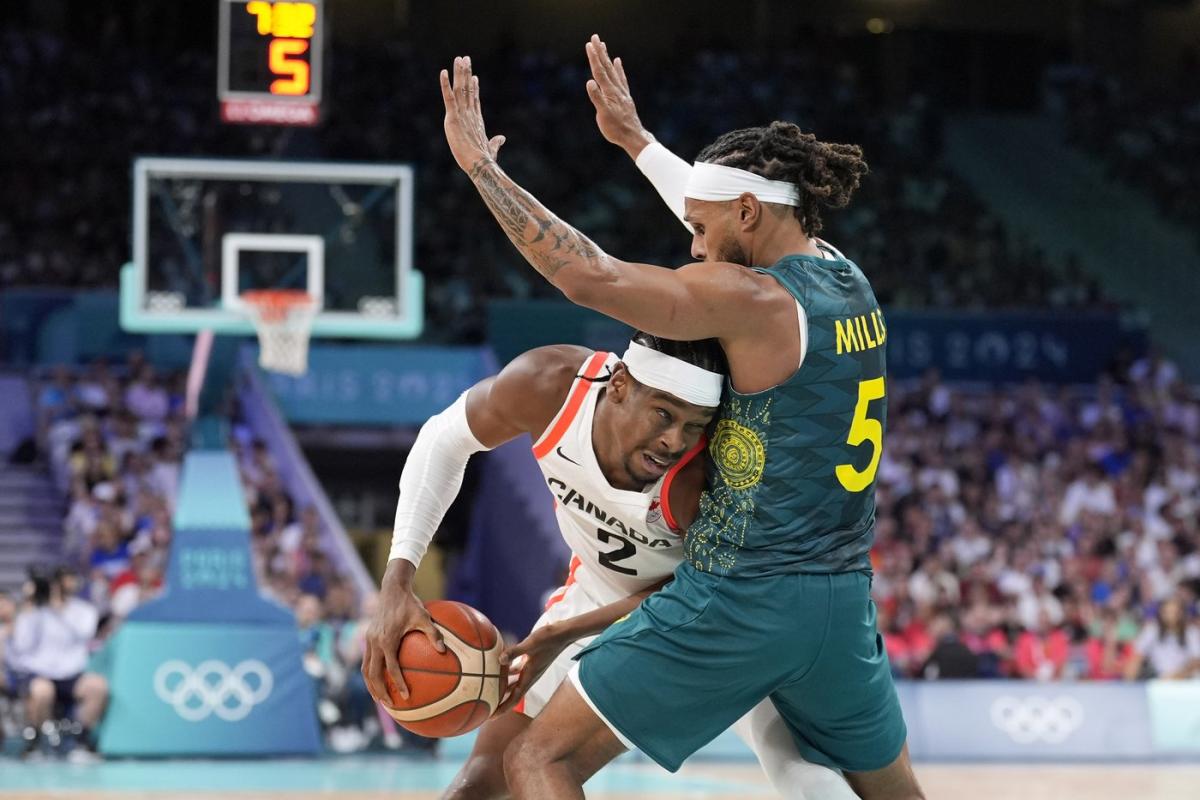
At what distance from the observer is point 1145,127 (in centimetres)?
2436

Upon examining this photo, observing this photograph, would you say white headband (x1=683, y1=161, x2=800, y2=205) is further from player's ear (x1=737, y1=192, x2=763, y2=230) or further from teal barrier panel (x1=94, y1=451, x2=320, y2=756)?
teal barrier panel (x1=94, y1=451, x2=320, y2=756)

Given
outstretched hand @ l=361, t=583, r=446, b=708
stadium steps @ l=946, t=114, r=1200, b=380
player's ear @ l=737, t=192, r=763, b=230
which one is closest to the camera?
player's ear @ l=737, t=192, r=763, b=230

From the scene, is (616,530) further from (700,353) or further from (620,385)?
(700,353)

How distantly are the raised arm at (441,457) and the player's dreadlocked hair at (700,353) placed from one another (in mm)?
433

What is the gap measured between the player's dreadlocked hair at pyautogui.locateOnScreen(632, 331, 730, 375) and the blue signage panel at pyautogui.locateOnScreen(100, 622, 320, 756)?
812 cm

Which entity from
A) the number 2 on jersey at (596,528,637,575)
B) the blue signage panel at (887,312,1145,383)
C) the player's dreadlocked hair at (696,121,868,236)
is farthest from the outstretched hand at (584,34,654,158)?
the blue signage panel at (887,312,1145,383)

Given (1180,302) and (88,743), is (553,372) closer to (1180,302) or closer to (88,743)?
(88,743)

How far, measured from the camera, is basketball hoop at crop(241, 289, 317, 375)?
12094mm

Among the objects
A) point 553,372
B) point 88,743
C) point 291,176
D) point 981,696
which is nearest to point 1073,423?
point 981,696

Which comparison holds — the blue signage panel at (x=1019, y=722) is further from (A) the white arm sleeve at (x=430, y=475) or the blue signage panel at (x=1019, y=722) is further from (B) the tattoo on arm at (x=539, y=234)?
(B) the tattoo on arm at (x=539, y=234)

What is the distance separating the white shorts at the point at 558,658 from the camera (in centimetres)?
466

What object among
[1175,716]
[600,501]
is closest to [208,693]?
[1175,716]

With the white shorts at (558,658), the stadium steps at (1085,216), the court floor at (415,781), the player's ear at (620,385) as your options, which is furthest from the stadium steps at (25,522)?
the stadium steps at (1085,216)

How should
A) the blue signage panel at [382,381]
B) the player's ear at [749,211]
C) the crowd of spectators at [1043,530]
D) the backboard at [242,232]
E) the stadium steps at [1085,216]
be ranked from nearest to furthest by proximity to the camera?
the player's ear at [749,211]
the backboard at [242,232]
the crowd of spectators at [1043,530]
the blue signage panel at [382,381]
the stadium steps at [1085,216]
